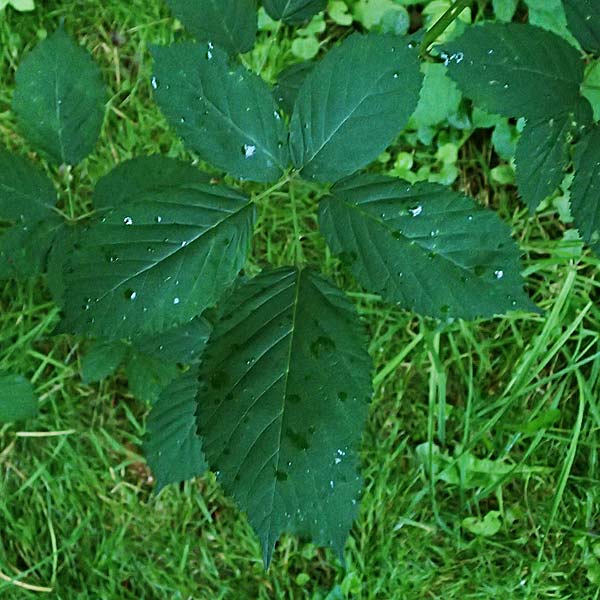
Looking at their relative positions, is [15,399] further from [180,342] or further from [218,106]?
[218,106]

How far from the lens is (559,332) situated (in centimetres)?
171

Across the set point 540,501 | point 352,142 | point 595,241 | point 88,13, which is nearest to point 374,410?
point 540,501

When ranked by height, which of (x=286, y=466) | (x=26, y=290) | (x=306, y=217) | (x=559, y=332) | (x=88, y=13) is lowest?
(x=559, y=332)

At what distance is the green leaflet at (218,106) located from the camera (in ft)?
2.89

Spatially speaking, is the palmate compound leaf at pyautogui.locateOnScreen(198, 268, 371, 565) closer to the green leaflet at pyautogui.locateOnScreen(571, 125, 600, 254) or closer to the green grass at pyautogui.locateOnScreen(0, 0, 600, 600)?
the green leaflet at pyautogui.locateOnScreen(571, 125, 600, 254)

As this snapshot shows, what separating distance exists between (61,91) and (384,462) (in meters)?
1.14

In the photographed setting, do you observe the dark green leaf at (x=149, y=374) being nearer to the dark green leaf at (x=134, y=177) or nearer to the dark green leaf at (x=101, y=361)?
the dark green leaf at (x=101, y=361)

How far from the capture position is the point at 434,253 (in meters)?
0.84

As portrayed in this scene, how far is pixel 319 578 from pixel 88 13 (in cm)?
161

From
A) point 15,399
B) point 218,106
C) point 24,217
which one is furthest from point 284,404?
point 15,399

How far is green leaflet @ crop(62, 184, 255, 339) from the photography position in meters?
0.84

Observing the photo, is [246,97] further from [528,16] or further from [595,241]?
[528,16]

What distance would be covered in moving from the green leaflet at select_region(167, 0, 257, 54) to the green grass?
0.68m

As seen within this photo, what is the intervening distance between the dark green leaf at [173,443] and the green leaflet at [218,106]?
1.85ft
